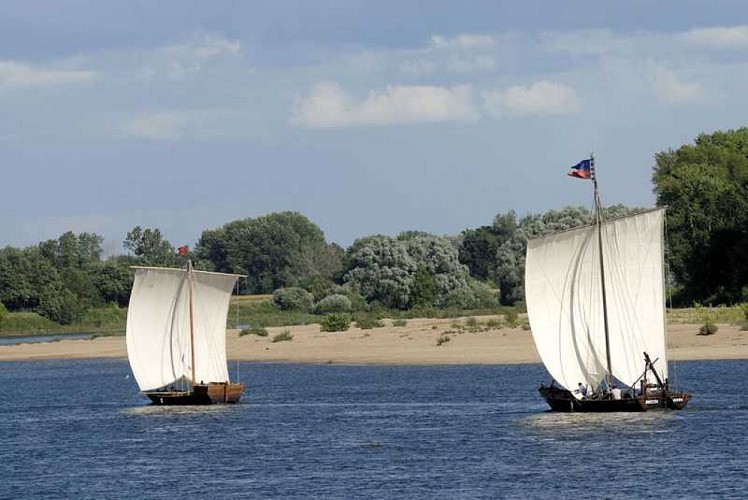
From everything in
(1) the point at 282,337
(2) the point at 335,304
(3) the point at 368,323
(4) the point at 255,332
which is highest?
(2) the point at 335,304

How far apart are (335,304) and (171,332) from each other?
3011 inches

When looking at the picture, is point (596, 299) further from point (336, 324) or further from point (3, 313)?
point (3, 313)

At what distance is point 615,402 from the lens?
209 ft

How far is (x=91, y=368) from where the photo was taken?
115 m

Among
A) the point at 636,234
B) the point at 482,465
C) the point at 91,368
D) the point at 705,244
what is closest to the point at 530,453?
the point at 482,465

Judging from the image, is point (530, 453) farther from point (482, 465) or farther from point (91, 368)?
point (91, 368)

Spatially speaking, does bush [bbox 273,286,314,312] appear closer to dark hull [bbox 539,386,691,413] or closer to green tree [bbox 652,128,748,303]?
green tree [bbox 652,128,748,303]

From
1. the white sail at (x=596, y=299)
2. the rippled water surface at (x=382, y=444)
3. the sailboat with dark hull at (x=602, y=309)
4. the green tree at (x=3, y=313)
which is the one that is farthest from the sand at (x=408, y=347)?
the green tree at (x=3, y=313)

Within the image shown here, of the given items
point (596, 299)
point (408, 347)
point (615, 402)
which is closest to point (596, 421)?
point (615, 402)

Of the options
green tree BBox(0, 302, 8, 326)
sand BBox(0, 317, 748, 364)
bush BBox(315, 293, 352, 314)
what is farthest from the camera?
green tree BBox(0, 302, 8, 326)

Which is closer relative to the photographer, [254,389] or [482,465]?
[482,465]

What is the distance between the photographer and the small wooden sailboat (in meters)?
76.2

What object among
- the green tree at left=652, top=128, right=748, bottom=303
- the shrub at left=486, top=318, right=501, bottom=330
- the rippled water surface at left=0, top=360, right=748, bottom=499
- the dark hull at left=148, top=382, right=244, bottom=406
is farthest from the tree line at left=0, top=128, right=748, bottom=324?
the dark hull at left=148, top=382, right=244, bottom=406

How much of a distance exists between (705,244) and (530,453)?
76.3m
